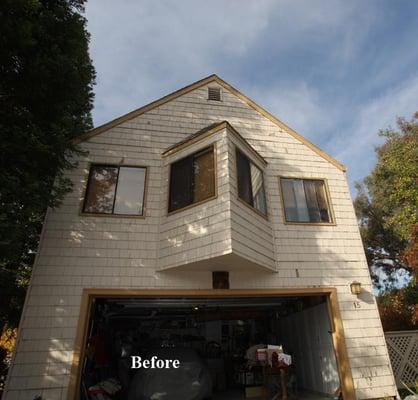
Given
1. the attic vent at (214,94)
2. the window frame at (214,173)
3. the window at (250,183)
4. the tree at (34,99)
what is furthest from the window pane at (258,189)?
the tree at (34,99)

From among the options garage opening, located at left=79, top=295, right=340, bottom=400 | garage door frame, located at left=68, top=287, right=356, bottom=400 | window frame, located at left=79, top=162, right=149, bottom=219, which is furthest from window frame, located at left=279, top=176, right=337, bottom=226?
window frame, located at left=79, top=162, right=149, bottom=219

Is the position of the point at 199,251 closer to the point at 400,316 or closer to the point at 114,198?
the point at 114,198

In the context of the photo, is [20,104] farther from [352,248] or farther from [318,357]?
[318,357]

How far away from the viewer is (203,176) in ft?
27.7

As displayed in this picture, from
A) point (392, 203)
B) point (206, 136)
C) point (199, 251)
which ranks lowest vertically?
point (199, 251)

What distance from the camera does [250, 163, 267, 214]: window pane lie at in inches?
355

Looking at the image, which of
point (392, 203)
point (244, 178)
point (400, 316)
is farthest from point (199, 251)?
point (392, 203)

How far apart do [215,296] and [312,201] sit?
4.43 meters

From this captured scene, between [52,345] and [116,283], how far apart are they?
6.11 ft

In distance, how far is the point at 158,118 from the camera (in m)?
10.3

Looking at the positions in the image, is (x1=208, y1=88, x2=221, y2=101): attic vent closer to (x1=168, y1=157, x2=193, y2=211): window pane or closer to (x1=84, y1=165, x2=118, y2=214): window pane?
(x1=168, y1=157, x2=193, y2=211): window pane

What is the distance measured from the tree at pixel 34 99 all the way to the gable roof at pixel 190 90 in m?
1.51

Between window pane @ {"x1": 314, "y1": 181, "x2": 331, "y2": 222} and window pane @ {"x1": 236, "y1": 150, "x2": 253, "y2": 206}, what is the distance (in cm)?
267

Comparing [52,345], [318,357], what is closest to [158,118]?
[52,345]
